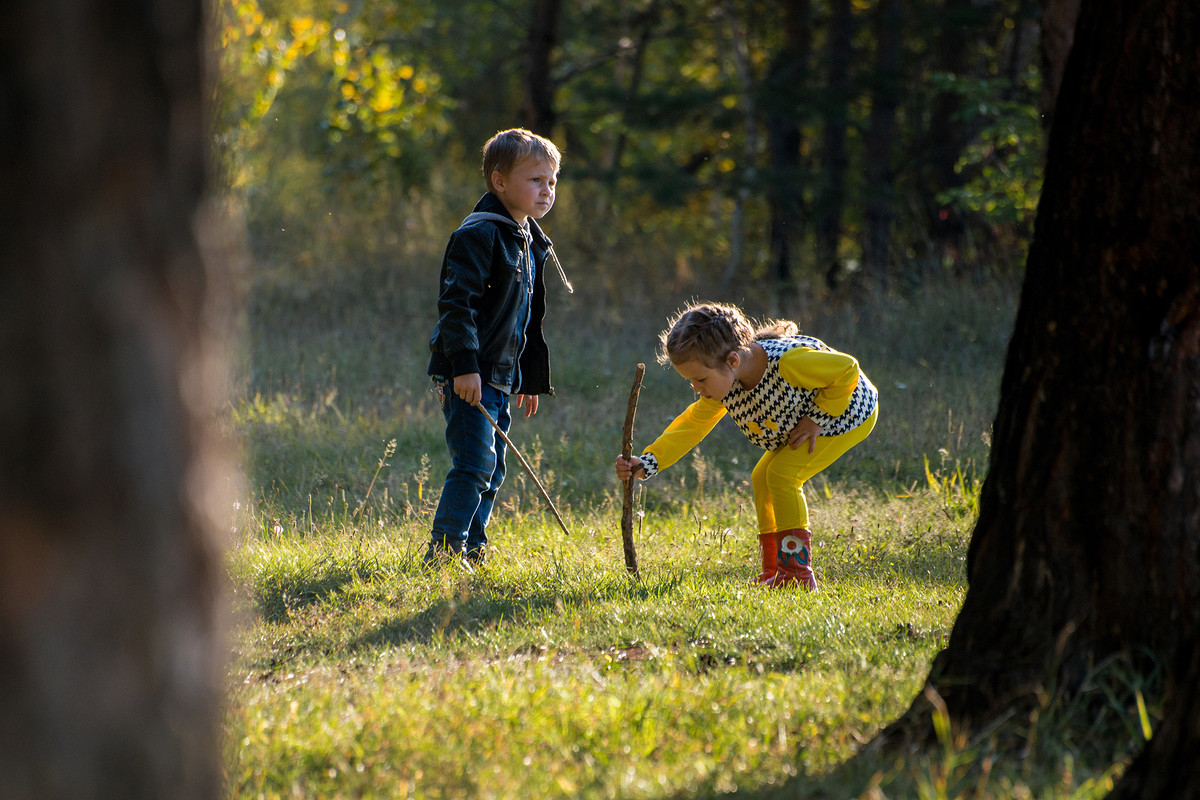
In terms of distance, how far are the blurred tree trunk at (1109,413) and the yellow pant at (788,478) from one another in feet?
6.99

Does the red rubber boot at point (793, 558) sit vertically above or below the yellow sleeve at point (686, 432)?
below

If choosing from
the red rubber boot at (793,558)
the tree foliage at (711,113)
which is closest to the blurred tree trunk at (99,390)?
the red rubber boot at (793,558)

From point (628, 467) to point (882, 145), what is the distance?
35.0 ft

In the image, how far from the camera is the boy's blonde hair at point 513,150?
5.07 meters

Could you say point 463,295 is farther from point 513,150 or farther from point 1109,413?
point 1109,413

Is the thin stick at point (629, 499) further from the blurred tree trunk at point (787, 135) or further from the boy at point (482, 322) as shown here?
the blurred tree trunk at point (787, 135)

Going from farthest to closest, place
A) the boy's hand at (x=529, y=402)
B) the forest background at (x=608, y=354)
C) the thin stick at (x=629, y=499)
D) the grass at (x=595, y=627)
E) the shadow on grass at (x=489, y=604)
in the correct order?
the boy's hand at (x=529, y=402), the thin stick at (x=629, y=499), the shadow on grass at (x=489, y=604), the forest background at (x=608, y=354), the grass at (x=595, y=627)

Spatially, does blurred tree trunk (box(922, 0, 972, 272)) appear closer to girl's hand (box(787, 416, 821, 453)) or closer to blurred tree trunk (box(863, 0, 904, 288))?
blurred tree trunk (box(863, 0, 904, 288))

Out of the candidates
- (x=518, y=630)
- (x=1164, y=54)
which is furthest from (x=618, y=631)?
(x=1164, y=54)

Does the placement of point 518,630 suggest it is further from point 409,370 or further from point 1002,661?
point 409,370

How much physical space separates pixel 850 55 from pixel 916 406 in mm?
7030

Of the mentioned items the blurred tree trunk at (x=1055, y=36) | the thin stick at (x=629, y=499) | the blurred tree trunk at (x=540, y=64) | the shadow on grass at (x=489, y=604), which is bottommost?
the shadow on grass at (x=489, y=604)

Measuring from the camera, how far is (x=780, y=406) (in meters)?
4.96

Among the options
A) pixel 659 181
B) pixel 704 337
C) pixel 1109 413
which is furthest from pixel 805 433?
pixel 659 181
